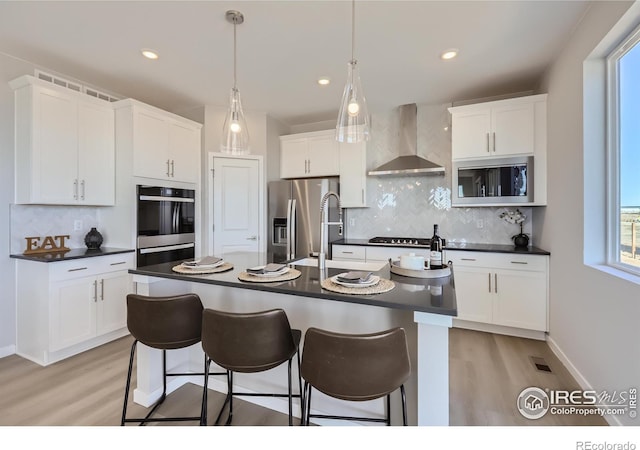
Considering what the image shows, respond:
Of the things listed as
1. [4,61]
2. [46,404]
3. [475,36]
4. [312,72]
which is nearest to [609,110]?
[475,36]

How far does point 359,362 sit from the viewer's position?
1.11 m

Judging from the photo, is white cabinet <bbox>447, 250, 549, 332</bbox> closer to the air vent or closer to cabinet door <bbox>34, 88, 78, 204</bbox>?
cabinet door <bbox>34, 88, 78, 204</bbox>

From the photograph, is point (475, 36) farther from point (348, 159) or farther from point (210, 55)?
point (210, 55)

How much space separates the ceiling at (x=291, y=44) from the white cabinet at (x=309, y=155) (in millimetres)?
720

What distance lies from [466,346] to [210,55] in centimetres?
362

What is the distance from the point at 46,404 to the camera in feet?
6.34

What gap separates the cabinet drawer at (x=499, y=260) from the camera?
2838 millimetres


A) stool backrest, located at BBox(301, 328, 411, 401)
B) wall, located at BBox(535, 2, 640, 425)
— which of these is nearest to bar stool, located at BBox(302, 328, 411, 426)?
stool backrest, located at BBox(301, 328, 411, 401)

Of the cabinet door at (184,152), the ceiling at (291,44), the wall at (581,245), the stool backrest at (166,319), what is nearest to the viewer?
the stool backrest at (166,319)

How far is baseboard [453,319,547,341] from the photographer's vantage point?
9.58ft

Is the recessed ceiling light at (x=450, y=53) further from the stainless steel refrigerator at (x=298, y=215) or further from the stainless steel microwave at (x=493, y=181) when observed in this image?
the stainless steel refrigerator at (x=298, y=215)

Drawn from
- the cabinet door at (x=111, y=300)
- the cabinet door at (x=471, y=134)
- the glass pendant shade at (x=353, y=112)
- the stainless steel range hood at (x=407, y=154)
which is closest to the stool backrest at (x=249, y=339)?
the glass pendant shade at (x=353, y=112)

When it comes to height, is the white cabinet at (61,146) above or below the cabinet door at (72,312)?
above

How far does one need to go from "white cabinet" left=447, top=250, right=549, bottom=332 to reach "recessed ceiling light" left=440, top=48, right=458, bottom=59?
192 cm
